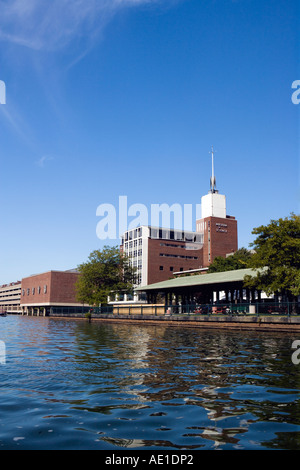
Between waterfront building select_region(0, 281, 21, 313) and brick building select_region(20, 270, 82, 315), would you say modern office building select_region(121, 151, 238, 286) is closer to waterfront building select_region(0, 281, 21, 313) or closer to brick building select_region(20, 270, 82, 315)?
brick building select_region(20, 270, 82, 315)

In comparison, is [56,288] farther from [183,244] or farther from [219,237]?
[219,237]

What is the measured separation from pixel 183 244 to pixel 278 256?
84619 millimetres

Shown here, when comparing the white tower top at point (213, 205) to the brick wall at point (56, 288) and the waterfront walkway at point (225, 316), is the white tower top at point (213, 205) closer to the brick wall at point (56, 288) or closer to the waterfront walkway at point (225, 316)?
the brick wall at point (56, 288)

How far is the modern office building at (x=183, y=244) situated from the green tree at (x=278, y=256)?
70.1 m

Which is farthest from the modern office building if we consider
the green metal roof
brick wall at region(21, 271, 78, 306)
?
the green metal roof

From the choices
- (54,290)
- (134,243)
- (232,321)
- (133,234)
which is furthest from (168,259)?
(232,321)

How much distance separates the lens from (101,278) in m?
85.6

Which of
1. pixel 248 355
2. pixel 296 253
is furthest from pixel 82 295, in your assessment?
pixel 248 355

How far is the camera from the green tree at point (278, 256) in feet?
122

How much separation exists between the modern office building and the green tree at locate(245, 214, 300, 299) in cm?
7005

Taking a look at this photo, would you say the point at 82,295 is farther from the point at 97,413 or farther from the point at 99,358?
the point at 97,413

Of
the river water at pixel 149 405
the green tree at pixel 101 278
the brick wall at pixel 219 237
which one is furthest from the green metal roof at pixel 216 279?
the brick wall at pixel 219 237
